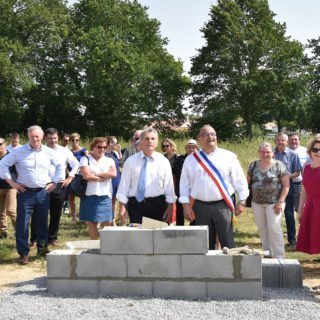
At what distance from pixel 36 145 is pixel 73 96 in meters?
33.6

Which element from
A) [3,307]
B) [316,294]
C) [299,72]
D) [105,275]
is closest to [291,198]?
[316,294]

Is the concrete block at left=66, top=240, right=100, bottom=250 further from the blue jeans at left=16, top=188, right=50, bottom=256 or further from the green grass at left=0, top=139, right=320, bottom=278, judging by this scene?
the green grass at left=0, top=139, right=320, bottom=278

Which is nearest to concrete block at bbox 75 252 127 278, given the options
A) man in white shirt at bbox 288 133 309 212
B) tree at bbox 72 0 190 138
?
man in white shirt at bbox 288 133 309 212

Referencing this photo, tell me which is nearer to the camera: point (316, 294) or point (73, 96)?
point (316, 294)

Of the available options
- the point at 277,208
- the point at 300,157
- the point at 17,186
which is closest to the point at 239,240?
the point at 300,157

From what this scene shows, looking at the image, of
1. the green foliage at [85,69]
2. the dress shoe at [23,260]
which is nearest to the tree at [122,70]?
the green foliage at [85,69]

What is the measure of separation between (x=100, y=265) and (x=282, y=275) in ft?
6.86

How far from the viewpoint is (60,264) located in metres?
5.38

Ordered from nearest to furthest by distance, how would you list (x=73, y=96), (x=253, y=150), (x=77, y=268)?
(x=77, y=268) < (x=253, y=150) < (x=73, y=96)

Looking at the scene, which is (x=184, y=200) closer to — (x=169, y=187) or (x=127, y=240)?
(x=169, y=187)

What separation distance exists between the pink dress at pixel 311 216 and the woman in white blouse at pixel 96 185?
2.74 meters

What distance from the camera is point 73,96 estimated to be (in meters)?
39.9

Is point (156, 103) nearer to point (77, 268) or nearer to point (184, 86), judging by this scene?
point (184, 86)

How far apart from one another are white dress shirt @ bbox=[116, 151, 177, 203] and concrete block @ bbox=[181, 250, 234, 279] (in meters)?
1.05
